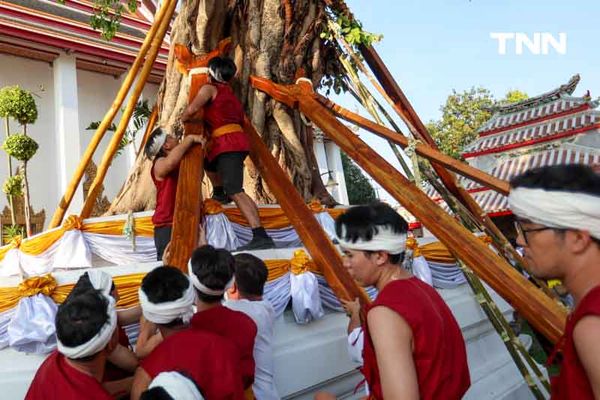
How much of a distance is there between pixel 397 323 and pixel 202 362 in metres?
0.69

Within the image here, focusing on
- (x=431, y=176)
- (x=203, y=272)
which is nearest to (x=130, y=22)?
(x=431, y=176)

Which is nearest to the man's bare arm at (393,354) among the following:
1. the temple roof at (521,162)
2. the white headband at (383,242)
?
the white headband at (383,242)

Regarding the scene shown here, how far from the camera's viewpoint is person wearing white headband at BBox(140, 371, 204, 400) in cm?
122

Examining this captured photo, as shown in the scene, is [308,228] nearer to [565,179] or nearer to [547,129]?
[565,179]

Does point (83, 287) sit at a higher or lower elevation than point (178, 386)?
higher

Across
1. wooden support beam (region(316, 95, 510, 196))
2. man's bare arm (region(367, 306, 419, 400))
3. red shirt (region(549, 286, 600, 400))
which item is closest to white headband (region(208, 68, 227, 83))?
wooden support beam (region(316, 95, 510, 196))

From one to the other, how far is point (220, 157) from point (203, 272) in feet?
5.22

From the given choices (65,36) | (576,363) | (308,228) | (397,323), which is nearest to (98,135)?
(308,228)

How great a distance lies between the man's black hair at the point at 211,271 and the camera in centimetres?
202

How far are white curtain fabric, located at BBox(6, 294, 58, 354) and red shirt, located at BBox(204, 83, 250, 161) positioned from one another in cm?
151

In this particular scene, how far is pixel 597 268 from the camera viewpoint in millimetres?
1227

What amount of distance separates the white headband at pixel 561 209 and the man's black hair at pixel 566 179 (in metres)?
0.01

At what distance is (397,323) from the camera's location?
138 cm

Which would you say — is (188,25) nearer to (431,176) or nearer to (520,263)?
(431,176)
